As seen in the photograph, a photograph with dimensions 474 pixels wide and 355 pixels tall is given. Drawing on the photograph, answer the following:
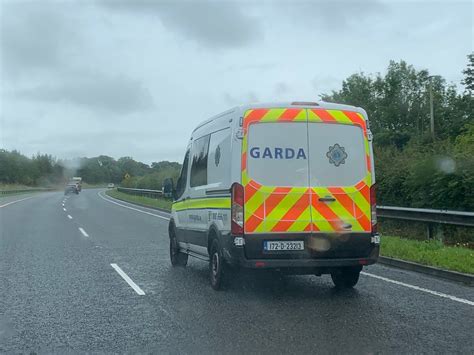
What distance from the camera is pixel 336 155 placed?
294 inches

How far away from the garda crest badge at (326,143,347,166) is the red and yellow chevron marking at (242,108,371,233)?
340 millimetres

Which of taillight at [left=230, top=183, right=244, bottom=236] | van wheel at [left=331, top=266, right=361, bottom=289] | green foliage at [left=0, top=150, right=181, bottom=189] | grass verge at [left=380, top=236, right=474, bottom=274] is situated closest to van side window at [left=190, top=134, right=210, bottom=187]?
taillight at [left=230, top=183, right=244, bottom=236]

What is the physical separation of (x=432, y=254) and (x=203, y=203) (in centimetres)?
446

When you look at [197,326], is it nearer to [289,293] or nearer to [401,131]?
[289,293]

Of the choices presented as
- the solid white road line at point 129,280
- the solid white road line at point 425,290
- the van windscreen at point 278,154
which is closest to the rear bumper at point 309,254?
the van windscreen at point 278,154

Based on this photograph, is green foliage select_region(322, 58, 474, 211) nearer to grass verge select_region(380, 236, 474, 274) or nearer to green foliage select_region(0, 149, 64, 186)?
grass verge select_region(380, 236, 474, 274)

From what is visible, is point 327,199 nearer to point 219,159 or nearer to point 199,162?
point 219,159

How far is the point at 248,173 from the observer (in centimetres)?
720

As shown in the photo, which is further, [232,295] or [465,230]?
[465,230]

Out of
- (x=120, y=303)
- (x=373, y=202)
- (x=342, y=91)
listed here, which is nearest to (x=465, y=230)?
(x=373, y=202)

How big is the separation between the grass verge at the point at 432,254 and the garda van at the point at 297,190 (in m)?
2.37

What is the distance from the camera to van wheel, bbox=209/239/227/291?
7848 millimetres

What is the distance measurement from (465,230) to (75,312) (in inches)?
357

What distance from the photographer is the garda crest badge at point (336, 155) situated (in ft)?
24.4
